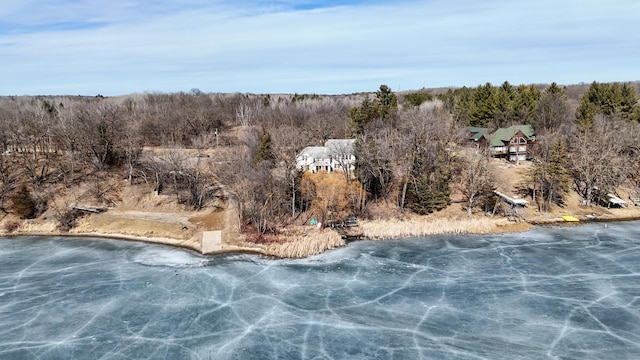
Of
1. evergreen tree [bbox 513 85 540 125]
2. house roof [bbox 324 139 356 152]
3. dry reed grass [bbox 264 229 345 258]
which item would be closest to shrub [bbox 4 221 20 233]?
dry reed grass [bbox 264 229 345 258]

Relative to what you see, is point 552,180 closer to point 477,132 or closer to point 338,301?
point 477,132

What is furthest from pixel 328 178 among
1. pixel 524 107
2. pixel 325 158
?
pixel 524 107

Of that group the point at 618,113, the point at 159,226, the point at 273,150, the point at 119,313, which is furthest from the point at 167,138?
the point at 618,113

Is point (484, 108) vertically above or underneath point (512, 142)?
above

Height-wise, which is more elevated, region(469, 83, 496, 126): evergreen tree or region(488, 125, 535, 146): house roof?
region(469, 83, 496, 126): evergreen tree

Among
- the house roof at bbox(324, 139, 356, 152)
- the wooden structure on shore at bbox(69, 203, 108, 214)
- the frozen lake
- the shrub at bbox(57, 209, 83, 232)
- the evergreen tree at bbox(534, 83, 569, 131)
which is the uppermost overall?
the evergreen tree at bbox(534, 83, 569, 131)

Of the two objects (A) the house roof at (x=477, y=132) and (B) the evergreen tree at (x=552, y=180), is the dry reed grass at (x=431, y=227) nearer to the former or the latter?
(B) the evergreen tree at (x=552, y=180)

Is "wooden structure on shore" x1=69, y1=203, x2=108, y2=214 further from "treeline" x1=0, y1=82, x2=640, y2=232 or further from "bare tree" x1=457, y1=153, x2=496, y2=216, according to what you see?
"bare tree" x1=457, y1=153, x2=496, y2=216

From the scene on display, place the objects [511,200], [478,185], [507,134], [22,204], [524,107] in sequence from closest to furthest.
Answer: [22,204] → [511,200] → [478,185] → [507,134] → [524,107]
